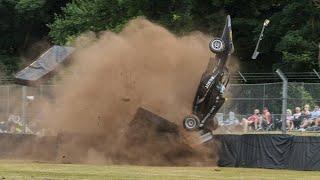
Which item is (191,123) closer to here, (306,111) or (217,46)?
(217,46)

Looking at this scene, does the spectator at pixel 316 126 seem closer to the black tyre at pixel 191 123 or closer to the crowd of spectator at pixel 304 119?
the crowd of spectator at pixel 304 119

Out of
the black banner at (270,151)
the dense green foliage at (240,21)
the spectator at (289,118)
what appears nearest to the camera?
the black banner at (270,151)

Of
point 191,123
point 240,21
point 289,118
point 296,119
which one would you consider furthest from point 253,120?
point 240,21

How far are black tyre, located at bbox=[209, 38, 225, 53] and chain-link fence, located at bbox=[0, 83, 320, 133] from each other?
2.31 m

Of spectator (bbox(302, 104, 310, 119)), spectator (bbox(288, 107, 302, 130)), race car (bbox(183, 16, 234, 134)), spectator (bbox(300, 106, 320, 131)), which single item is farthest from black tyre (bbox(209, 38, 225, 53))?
spectator (bbox(300, 106, 320, 131))

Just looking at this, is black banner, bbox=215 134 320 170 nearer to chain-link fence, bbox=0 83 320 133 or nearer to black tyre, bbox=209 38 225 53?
chain-link fence, bbox=0 83 320 133

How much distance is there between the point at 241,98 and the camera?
27859 millimetres

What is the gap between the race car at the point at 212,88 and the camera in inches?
1027

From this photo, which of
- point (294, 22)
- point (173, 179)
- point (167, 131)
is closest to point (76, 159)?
point (167, 131)

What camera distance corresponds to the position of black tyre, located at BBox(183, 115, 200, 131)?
1024 inches

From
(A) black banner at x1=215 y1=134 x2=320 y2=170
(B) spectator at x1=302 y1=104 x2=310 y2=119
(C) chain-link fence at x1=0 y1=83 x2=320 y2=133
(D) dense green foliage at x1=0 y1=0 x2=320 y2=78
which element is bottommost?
(A) black banner at x1=215 y1=134 x2=320 y2=170

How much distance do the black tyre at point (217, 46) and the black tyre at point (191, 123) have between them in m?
2.42

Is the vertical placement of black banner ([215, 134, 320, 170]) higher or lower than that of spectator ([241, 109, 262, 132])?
lower

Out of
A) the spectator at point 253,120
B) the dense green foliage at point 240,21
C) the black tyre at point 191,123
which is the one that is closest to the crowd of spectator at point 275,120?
the spectator at point 253,120
